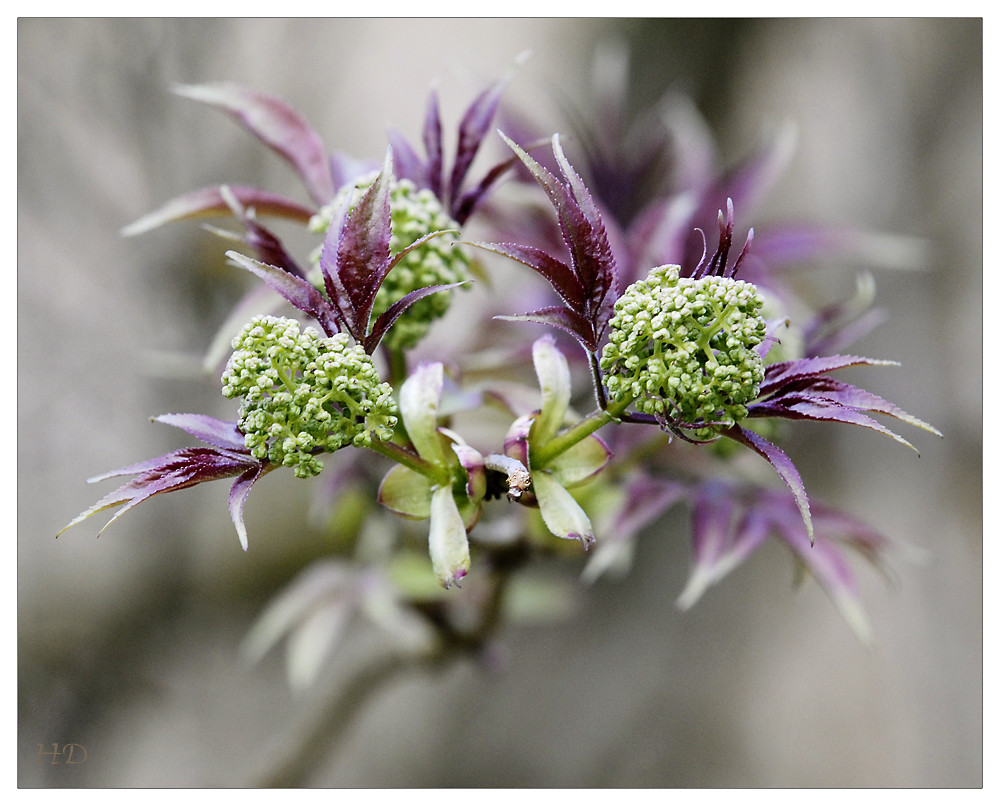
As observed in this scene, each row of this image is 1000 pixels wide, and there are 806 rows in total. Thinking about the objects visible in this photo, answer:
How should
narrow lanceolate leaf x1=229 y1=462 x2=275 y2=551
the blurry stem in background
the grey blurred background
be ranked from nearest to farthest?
narrow lanceolate leaf x1=229 y1=462 x2=275 y2=551, the blurry stem in background, the grey blurred background

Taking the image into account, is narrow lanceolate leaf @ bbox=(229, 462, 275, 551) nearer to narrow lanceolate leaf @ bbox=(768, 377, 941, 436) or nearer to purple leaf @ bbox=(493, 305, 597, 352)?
purple leaf @ bbox=(493, 305, 597, 352)

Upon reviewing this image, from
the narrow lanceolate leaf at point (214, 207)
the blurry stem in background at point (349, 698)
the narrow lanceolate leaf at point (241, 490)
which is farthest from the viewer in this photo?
the blurry stem in background at point (349, 698)

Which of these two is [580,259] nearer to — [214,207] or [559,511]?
[559,511]

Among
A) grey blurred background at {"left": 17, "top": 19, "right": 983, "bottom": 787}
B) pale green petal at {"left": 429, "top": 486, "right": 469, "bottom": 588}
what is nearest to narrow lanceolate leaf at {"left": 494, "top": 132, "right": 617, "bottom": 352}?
pale green petal at {"left": 429, "top": 486, "right": 469, "bottom": 588}

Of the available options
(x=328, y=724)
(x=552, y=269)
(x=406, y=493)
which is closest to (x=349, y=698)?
(x=328, y=724)

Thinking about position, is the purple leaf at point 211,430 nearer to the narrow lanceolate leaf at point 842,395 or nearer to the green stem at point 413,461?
the green stem at point 413,461

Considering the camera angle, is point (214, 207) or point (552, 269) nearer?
point (552, 269)

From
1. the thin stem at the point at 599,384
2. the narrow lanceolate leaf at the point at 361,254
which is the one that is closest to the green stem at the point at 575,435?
the thin stem at the point at 599,384
